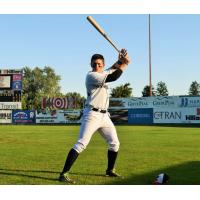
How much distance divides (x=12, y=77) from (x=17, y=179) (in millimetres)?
54855

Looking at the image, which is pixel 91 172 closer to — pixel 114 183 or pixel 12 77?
pixel 114 183

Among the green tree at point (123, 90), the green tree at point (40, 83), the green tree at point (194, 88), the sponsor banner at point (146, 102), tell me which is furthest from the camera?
the green tree at point (40, 83)

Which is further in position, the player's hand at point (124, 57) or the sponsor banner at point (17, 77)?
the sponsor banner at point (17, 77)

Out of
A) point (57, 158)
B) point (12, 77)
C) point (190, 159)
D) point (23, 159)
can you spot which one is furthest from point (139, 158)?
point (12, 77)

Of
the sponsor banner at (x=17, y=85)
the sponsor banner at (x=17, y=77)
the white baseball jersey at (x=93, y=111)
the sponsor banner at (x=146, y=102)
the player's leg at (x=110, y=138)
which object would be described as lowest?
the player's leg at (x=110, y=138)

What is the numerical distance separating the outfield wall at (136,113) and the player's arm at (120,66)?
39.3 meters

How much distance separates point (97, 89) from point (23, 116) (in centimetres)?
5429

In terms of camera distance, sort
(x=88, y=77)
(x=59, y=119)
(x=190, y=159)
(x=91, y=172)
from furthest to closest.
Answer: (x=59, y=119), (x=190, y=159), (x=91, y=172), (x=88, y=77)

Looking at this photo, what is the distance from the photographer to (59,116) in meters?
59.0

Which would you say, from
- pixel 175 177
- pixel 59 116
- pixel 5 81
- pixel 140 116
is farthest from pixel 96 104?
pixel 5 81

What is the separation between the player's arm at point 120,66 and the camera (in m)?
8.11

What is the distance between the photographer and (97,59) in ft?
27.3

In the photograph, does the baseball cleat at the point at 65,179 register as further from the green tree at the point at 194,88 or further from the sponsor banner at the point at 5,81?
the green tree at the point at 194,88

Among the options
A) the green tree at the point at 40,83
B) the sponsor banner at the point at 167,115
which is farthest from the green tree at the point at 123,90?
the green tree at the point at 40,83
